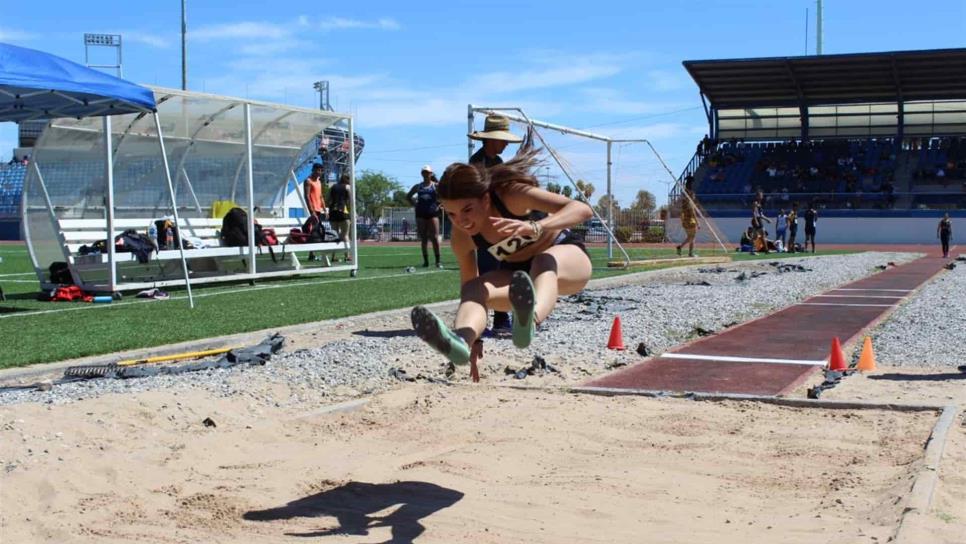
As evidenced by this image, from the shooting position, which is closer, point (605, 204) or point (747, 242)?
point (605, 204)

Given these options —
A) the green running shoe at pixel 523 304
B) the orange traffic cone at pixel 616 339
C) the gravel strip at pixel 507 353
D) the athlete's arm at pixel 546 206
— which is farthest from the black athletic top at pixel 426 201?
the green running shoe at pixel 523 304

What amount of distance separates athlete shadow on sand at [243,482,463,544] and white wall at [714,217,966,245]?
4059cm

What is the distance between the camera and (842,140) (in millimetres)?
52531

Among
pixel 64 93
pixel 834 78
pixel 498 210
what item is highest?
pixel 834 78

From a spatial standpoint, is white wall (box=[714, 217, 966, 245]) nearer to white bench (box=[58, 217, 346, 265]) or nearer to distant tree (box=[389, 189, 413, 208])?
white bench (box=[58, 217, 346, 265])

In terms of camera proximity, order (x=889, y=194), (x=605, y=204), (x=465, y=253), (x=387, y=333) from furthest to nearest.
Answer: (x=889, y=194), (x=605, y=204), (x=387, y=333), (x=465, y=253)

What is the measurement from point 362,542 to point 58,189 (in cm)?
1194

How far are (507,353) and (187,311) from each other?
4649 millimetres

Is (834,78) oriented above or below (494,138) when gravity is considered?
above

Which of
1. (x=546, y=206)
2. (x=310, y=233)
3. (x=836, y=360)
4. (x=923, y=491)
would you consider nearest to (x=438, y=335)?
(x=546, y=206)

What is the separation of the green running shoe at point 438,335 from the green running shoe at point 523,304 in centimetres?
33

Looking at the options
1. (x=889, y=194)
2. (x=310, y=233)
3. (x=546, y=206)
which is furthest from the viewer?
(x=889, y=194)

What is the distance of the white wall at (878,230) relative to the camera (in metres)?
44.0

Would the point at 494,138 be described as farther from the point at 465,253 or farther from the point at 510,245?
the point at 510,245
